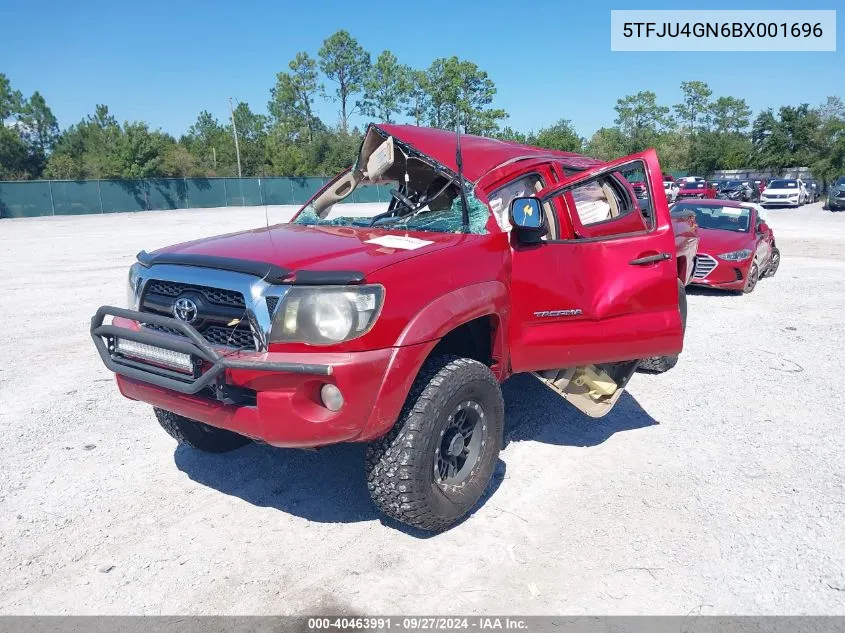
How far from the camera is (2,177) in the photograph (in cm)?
5572

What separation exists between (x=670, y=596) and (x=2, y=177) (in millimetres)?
66964

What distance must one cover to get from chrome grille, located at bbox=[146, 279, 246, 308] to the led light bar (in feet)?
0.94

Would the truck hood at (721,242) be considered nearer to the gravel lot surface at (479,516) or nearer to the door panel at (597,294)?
the gravel lot surface at (479,516)

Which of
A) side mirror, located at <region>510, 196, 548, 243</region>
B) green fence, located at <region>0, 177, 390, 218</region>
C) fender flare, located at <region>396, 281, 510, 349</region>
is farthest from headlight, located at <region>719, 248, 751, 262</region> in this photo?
green fence, located at <region>0, 177, 390, 218</region>

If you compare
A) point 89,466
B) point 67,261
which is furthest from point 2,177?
point 89,466

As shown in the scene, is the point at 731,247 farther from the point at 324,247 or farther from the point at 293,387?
the point at 293,387

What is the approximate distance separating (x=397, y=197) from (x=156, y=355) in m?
2.22

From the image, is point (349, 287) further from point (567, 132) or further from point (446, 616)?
point (567, 132)

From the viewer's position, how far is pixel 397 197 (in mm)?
4613

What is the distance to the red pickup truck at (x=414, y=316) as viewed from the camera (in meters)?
2.73

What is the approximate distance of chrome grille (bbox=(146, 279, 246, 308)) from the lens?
2.87 m

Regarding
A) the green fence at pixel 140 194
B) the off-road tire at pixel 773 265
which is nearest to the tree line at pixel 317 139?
the green fence at pixel 140 194

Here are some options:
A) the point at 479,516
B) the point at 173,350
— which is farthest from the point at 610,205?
the point at 173,350

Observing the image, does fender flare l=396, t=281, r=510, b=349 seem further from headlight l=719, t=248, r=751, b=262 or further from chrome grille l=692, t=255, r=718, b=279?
headlight l=719, t=248, r=751, b=262
